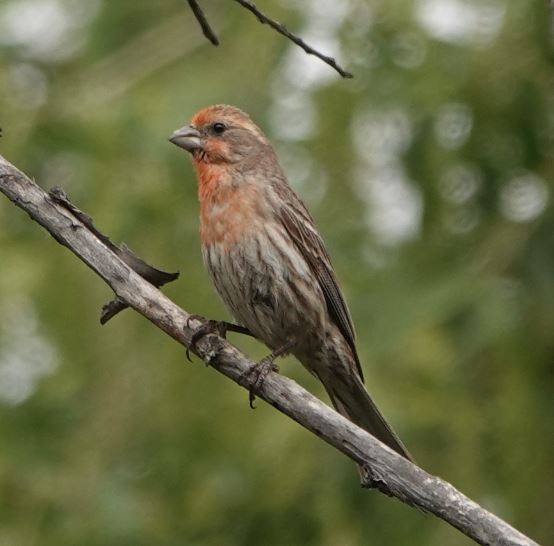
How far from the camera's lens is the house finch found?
7797 mm

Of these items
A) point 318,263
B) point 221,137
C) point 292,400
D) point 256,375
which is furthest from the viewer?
point 221,137

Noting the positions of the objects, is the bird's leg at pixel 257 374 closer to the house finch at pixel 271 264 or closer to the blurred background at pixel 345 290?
the house finch at pixel 271 264

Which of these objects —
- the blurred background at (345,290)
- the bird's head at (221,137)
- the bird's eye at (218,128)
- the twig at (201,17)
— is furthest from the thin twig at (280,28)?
the blurred background at (345,290)

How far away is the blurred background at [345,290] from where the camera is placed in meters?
9.33

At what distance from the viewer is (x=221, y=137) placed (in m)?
8.55

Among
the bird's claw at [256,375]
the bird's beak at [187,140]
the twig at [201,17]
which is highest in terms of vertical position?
the bird's beak at [187,140]

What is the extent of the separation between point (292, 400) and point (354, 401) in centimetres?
179

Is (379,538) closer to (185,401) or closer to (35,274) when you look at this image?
(185,401)

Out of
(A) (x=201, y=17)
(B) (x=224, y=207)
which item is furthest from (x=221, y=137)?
(A) (x=201, y=17)

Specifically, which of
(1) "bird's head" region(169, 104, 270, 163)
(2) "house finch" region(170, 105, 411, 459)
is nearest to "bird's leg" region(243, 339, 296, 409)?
(2) "house finch" region(170, 105, 411, 459)

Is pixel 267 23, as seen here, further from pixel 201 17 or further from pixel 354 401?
pixel 354 401

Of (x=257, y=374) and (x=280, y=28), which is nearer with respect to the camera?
(x=280, y=28)

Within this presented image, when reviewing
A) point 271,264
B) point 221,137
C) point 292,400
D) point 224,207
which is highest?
point 221,137

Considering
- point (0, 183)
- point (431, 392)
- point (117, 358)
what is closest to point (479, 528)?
point (0, 183)
